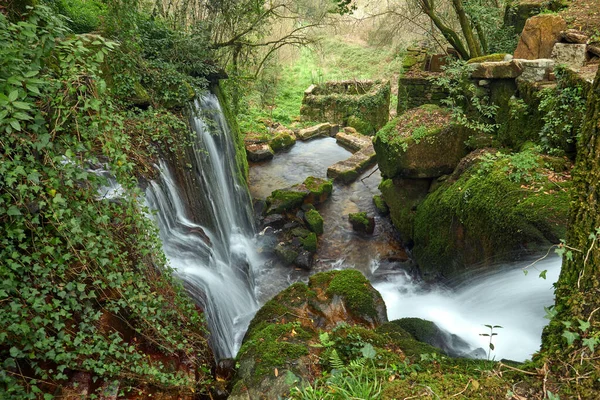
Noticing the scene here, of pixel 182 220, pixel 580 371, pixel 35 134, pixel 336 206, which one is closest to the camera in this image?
pixel 580 371

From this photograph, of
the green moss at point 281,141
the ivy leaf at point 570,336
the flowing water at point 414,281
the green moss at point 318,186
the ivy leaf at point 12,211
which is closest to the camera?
the ivy leaf at point 570,336

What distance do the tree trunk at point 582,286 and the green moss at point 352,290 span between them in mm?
2493

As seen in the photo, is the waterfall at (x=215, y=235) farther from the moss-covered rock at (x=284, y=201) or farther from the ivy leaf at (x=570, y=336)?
the ivy leaf at (x=570, y=336)

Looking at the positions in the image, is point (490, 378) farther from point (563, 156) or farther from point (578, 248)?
point (563, 156)

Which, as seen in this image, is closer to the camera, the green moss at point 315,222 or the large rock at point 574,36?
the large rock at point 574,36

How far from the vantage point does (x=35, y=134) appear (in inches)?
114

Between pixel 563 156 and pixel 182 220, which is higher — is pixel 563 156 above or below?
above

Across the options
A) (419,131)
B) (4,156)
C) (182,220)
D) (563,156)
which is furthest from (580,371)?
(419,131)

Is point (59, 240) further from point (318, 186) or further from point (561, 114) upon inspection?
point (318, 186)

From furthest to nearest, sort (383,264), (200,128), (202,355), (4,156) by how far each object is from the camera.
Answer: (383,264)
(200,128)
(202,355)
(4,156)

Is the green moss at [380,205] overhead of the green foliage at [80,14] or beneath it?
beneath

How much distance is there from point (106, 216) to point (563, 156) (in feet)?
21.1

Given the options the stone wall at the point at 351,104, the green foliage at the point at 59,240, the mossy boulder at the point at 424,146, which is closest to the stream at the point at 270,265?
the green foliage at the point at 59,240

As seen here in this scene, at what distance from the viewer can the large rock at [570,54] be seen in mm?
6559
